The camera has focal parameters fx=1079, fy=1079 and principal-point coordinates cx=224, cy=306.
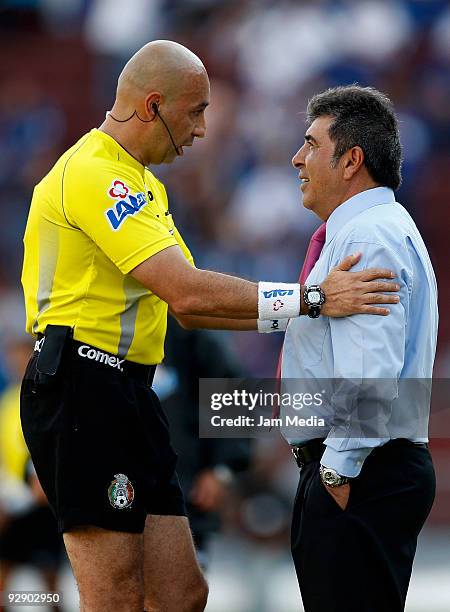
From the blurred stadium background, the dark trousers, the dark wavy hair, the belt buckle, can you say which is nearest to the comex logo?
the belt buckle

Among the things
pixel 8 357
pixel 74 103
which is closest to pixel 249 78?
pixel 74 103

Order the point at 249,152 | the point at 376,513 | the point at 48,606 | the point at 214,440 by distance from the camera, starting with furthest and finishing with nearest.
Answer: the point at 249,152, the point at 48,606, the point at 214,440, the point at 376,513

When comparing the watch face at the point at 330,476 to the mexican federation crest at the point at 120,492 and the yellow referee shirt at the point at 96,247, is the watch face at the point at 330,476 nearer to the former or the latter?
the mexican federation crest at the point at 120,492

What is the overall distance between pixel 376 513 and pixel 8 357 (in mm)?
5278

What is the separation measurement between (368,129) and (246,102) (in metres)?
6.76

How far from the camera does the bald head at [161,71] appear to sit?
399 cm

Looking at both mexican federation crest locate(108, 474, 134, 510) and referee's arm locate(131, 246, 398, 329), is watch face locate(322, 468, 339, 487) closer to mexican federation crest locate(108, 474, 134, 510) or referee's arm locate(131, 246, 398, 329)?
referee's arm locate(131, 246, 398, 329)

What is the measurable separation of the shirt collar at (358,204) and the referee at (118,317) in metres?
0.22

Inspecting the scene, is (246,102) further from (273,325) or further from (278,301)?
(278,301)

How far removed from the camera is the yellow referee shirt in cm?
373

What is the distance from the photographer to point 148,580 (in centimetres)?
406

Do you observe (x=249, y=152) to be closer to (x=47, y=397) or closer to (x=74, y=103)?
(x=74, y=103)

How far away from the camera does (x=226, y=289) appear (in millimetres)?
3811

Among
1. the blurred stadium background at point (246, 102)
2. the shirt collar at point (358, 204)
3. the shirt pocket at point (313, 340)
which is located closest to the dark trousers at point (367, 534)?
the shirt pocket at point (313, 340)
